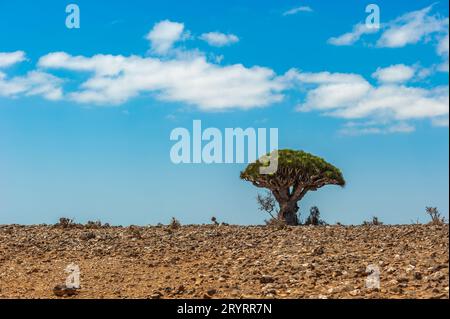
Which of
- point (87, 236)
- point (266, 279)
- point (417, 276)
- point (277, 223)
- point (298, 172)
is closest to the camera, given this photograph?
point (417, 276)

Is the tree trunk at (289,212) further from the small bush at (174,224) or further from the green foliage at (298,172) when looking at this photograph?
the small bush at (174,224)

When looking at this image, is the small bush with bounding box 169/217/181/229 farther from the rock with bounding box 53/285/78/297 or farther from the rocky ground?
the rock with bounding box 53/285/78/297

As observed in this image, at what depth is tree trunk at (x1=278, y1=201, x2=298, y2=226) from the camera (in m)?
35.4

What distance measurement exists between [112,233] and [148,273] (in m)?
6.66

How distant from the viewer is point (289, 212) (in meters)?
35.7

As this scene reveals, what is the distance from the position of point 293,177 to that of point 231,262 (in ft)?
58.2

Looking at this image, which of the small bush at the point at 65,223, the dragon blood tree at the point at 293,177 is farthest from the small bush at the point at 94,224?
the dragon blood tree at the point at 293,177

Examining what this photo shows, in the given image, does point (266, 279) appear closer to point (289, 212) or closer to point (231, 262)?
point (231, 262)

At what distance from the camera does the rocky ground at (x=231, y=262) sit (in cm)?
1488

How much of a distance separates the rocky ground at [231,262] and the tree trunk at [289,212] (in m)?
10.9

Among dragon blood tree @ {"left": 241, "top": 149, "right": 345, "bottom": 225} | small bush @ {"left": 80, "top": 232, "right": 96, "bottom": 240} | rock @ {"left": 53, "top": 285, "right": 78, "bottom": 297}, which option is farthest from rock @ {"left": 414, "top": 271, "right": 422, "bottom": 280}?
dragon blood tree @ {"left": 241, "top": 149, "right": 345, "bottom": 225}

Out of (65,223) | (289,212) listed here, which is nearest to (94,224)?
(65,223)
